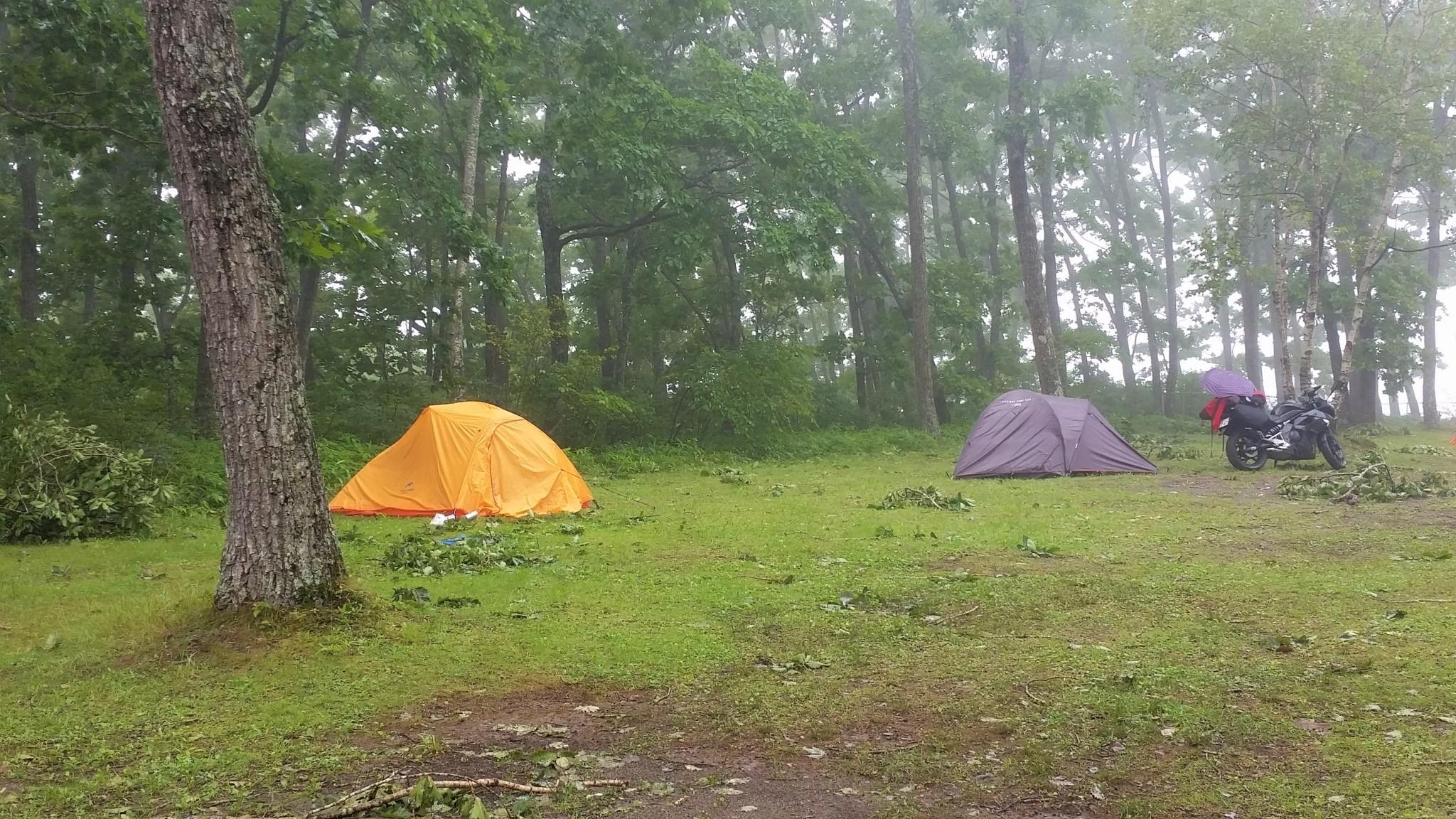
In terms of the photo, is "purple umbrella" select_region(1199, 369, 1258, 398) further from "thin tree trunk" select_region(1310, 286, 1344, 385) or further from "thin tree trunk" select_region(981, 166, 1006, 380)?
"thin tree trunk" select_region(981, 166, 1006, 380)

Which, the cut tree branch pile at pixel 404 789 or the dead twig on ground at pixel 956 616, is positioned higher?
the dead twig on ground at pixel 956 616

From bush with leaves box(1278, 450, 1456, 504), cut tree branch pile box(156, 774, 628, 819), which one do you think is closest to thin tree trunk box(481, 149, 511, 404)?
bush with leaves box(1278, 450, 1456, 504)

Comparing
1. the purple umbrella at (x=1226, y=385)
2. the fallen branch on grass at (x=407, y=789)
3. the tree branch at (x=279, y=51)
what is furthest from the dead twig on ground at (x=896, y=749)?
the purple umbrella at (x=1226, y=385)

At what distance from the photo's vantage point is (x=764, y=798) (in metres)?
3.28

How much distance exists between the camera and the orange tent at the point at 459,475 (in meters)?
10.5

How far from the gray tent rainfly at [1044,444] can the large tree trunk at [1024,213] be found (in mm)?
5507

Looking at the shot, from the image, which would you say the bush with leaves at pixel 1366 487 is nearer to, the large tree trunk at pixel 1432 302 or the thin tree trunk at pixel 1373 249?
the thin tree trunk at pixel 1373 249

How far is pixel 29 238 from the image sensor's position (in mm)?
15750

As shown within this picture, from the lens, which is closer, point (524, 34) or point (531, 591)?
point (531, 591)

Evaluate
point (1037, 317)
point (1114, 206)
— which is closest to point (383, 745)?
point (1037, 317)

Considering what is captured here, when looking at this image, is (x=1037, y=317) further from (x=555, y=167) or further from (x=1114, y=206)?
(x=1114, y=206)

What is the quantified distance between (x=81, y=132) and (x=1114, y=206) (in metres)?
35.9

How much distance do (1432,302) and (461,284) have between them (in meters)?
33.1

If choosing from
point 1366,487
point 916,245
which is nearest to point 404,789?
point 1366,487
